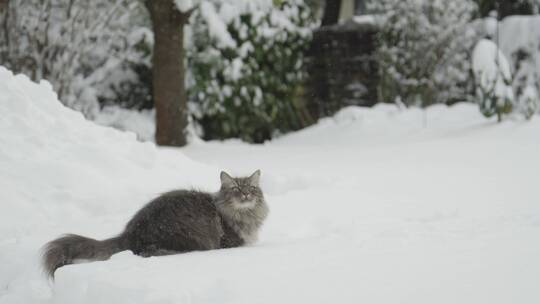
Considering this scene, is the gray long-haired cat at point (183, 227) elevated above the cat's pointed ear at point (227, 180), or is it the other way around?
the cat's pointed ear at point (227, 180)

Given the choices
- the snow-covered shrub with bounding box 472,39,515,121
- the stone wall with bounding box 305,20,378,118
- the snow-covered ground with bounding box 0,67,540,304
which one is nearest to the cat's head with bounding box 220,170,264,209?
the snow-covered ground with bounding box 0,67,540,304

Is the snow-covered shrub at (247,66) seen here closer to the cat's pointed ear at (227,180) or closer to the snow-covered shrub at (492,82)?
the snow-covered shrub at (492,82)

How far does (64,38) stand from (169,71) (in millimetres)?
1610

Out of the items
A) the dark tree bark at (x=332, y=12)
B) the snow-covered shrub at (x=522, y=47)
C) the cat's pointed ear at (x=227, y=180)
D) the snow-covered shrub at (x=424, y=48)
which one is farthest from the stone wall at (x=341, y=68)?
the cat's pointed ear at (x=227, y=180)

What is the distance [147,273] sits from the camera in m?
3.18

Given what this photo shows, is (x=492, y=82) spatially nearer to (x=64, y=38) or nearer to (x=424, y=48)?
(x=424, y=48)

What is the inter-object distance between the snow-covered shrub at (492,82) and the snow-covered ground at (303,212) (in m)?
0.33

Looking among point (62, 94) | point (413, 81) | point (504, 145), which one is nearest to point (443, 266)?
point (504, 145)

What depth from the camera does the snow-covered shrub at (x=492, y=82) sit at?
8844 millimetres

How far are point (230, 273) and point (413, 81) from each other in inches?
418

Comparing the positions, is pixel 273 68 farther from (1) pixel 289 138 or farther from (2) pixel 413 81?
(2) pixel 413 81

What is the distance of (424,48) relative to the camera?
13.2 metres

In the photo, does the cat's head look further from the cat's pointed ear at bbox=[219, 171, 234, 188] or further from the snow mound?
the snow mound

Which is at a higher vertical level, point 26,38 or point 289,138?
point 26,38
